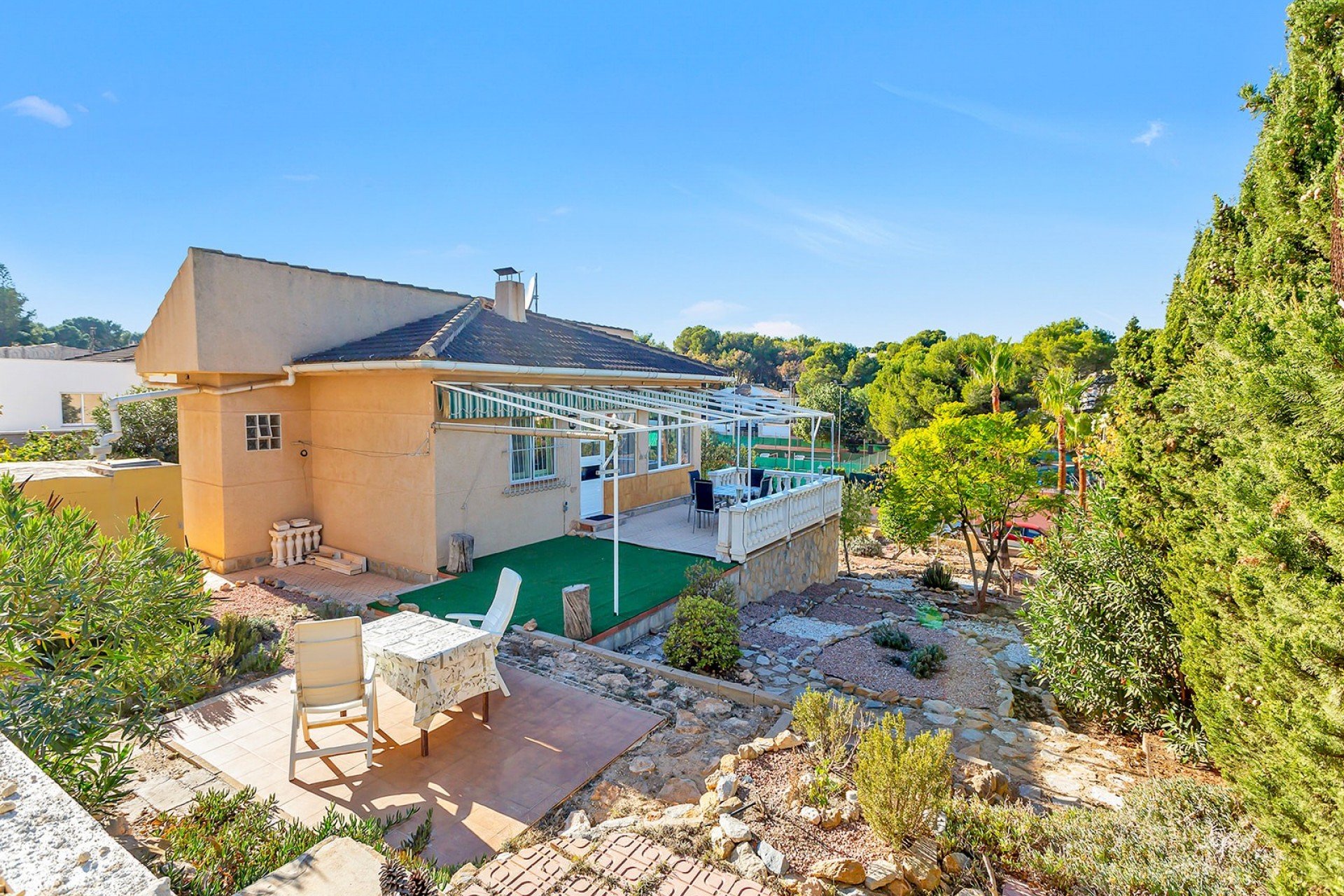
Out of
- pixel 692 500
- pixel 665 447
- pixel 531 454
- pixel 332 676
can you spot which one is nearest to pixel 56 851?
pixel 332 676

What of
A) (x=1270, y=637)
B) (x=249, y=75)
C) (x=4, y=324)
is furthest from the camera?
(x=4, y=324)

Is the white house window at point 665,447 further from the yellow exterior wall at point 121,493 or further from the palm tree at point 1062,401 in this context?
the palm tree at point 1062,401

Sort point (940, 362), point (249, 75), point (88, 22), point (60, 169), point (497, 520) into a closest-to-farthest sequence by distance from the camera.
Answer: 1. point (497, 520)
2. point (88, 22)
3. point (249, 75)
4. point (60, 169)
5. point (940, 362)

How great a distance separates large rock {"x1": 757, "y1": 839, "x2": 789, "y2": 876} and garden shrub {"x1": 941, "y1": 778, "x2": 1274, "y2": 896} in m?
1.29

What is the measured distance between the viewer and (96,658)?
4.73 m

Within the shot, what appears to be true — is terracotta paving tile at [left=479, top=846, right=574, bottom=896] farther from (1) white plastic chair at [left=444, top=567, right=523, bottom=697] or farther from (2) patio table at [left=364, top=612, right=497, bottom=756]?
(1) white plastic chair at [left=444, top=567, right=523, bottom=697]

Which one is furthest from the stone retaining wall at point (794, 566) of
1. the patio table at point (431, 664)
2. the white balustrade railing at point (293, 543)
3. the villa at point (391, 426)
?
the white balustrade railing at point (293, 543)

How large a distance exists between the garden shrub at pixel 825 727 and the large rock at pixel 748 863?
5.21 ft

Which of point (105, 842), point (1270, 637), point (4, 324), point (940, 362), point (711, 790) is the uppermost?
point (4, 324)

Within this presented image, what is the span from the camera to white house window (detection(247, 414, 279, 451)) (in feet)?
49.3

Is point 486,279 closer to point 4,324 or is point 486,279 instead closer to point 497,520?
point 497,520

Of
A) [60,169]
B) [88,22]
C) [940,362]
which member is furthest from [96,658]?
[940,362]

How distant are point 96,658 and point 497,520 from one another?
10378 millimetres

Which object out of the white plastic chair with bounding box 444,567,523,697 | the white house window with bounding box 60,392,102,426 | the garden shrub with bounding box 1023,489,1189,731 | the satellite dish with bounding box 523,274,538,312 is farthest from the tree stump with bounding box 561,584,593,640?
the white house window with bounding box 60,392,102,426
